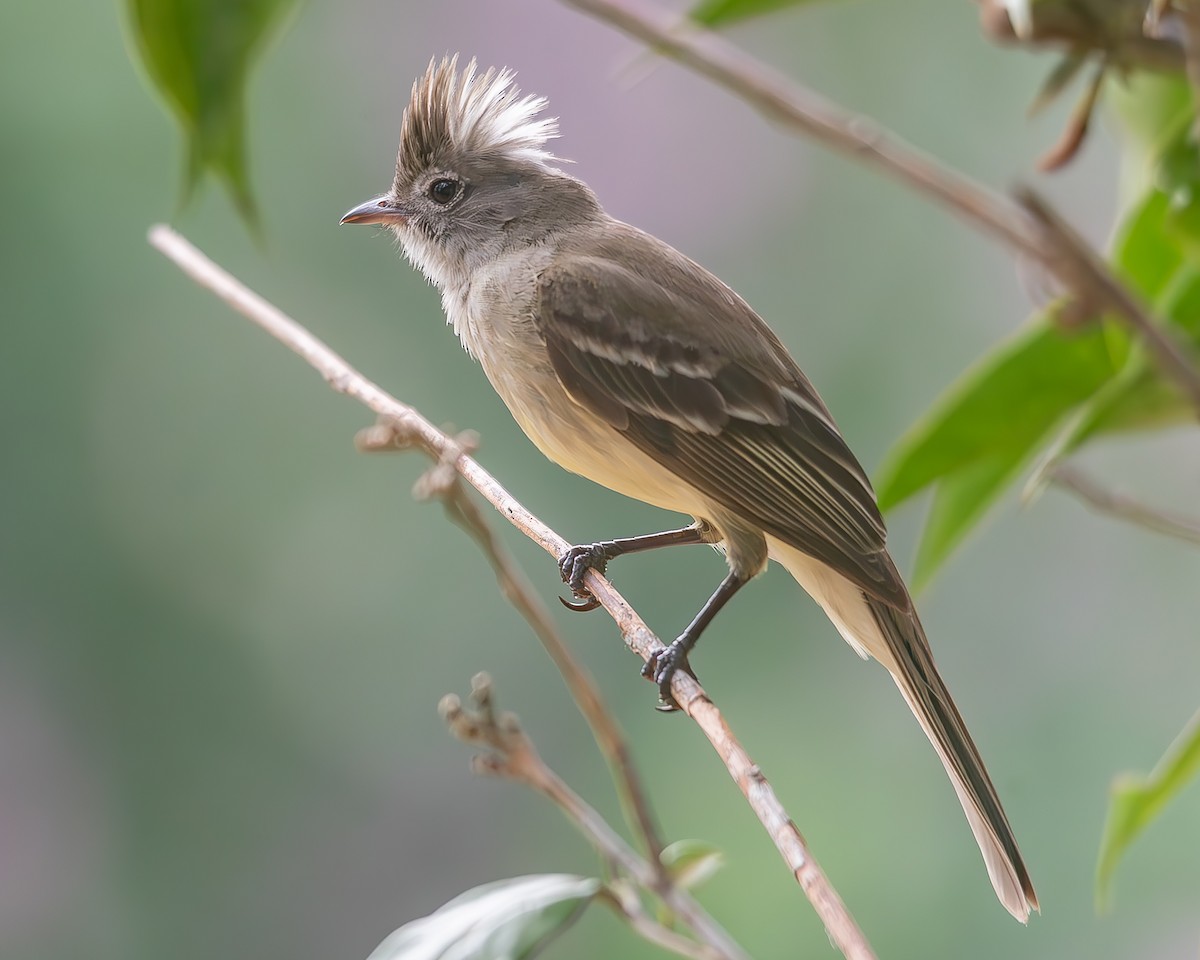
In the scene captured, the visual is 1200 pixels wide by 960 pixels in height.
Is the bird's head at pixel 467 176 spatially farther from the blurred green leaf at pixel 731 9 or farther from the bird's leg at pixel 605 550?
the blurred green leaf at pixel 731 9

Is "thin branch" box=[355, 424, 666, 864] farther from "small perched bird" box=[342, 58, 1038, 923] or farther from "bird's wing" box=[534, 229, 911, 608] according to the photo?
"bird's wing" box=[534, 229, 911, 608]

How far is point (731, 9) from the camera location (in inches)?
26.0

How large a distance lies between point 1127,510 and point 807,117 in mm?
434

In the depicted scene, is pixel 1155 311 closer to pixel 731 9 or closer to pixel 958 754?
pixel 731 9

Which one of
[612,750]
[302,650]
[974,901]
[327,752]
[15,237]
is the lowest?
[974,901]

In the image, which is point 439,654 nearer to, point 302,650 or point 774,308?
point 302,650

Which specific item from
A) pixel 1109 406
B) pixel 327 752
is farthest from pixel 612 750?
pixel 327 752

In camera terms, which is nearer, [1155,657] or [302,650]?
[1155,657]

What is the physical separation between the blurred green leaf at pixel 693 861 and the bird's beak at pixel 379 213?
A: 1304mm

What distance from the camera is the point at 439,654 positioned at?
393cm

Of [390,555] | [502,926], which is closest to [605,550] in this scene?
[502,926]

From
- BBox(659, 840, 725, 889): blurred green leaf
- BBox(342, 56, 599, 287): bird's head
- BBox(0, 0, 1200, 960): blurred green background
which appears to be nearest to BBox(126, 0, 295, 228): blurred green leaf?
BBox(659, 840, 725, 889): blurred green leaf

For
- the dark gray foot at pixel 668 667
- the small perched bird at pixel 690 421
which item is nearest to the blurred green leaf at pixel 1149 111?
the dark gray foot at pixel 668 667

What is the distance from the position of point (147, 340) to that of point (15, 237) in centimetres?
45
